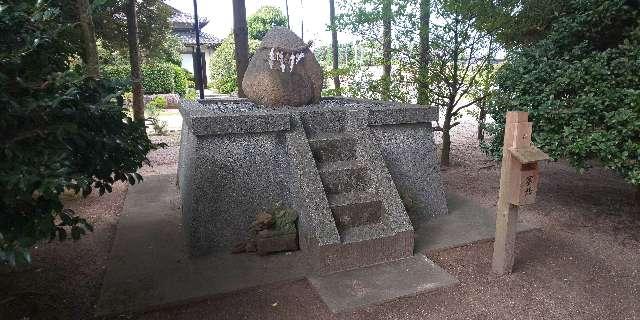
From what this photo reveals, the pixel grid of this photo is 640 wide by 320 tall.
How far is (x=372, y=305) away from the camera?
10.9 ft

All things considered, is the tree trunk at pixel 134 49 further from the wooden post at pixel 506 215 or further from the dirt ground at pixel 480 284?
the wooden post at pixel 506 215

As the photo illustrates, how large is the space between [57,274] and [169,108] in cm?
1802

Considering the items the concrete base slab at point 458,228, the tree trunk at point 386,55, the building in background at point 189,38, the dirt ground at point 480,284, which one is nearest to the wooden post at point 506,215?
the dirt ground at point 480,284

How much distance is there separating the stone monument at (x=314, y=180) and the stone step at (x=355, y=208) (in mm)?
10

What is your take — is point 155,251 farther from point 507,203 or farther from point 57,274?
point 507,203

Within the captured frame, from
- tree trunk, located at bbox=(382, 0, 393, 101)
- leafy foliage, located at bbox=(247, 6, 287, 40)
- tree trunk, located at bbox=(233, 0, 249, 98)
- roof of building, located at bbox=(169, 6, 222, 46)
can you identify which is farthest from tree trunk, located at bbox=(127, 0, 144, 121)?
leafy foliage, located at bbox=(247, 6, 287, 40)

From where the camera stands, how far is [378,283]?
3.63 meters

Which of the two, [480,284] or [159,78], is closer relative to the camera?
[480,284]

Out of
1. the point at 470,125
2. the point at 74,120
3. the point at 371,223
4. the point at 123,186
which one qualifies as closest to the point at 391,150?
the point at 371,223

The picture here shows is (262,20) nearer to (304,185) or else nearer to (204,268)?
(304,185)

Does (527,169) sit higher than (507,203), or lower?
higher

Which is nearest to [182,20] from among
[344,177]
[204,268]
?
[344,177]

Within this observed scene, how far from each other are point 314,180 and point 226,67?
64.8ft

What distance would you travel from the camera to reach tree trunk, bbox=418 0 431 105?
7.07 metres
